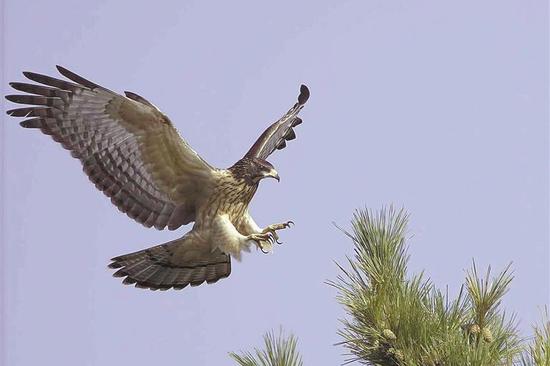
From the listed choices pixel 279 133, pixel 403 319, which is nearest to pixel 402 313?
pixel 403 319

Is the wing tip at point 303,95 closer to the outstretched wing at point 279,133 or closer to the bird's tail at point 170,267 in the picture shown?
the outstretched wing at point 279,133

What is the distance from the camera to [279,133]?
8.13 meters

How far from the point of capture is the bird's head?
22.7 ft

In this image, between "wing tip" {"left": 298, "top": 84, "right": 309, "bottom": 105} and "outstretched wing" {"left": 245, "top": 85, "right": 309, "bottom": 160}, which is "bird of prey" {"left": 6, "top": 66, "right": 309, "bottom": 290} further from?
"wing tip" {"left": 298, "top": 84, "right": 309, "bottom": 105}

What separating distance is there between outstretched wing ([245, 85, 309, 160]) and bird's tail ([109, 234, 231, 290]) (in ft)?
2.48

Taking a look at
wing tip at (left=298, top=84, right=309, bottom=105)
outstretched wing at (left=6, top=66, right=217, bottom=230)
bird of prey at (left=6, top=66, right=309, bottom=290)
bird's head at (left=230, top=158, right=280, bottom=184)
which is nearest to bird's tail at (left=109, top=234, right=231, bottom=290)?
bird of prey at (left=6, top=66, right=309, bottom=290)

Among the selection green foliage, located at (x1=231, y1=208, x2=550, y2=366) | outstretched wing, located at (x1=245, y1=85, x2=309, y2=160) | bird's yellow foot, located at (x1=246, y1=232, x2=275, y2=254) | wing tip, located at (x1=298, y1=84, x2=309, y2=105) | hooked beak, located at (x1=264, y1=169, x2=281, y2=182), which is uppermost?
wing tip, located at (x1=298, y1=84, x2=309, y2=105)

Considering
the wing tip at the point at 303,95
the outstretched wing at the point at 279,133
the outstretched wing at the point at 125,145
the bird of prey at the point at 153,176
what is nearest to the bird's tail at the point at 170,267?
the bird of prey at the point at 153,176

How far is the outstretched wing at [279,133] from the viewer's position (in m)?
7.67

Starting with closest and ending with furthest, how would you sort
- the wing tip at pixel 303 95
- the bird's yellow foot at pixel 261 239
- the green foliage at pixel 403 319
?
the green foliage at pixel 403 319 → the bird's yellow foot at pixel 261 239 → the wing tip at pixel 303 95

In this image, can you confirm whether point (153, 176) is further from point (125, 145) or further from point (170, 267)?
point (170, 267)

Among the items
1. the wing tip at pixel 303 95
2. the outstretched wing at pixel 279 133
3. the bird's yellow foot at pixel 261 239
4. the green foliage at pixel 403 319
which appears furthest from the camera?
the wing tip at pixel 303 95

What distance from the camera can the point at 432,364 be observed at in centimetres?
405

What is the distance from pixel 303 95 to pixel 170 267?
6.55ft
